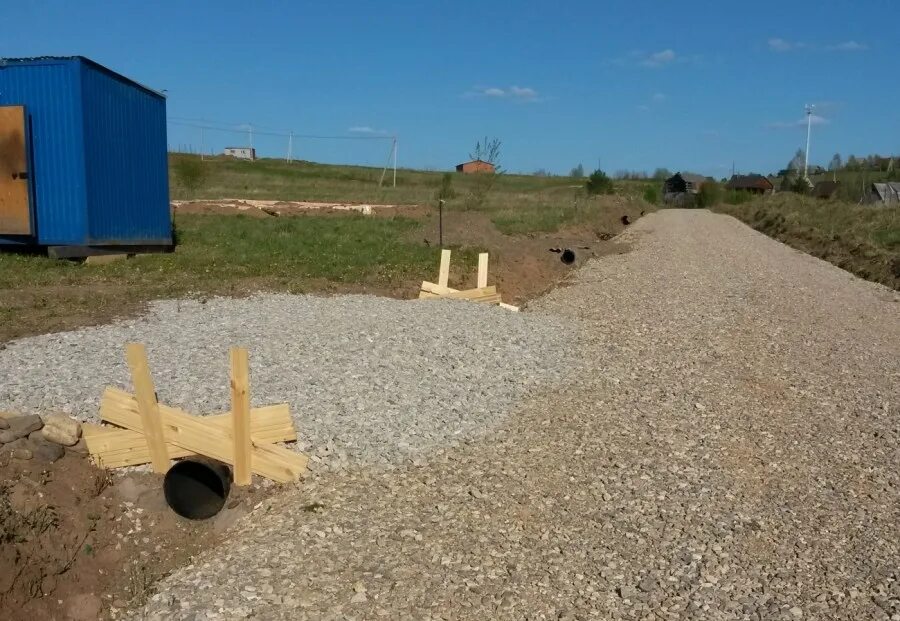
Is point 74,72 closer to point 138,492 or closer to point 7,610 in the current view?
point 138,492

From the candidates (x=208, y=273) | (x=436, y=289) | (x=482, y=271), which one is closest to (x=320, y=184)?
(x=208, y=273)

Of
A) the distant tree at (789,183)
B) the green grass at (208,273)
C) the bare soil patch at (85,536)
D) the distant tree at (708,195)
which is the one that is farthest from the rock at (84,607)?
the distant tree at (708,195)

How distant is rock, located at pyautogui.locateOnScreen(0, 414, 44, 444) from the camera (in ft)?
17.9

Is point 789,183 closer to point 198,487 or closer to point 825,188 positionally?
point 825,188

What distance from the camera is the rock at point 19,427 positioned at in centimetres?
544

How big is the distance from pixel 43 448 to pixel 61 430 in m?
0.18

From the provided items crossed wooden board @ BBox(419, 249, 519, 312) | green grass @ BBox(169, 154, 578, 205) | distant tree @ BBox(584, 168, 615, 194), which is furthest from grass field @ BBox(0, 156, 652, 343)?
distant tree @ BBox(584, 168, 615, 194)

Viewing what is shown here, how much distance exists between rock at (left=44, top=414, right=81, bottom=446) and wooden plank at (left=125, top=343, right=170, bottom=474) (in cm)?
53

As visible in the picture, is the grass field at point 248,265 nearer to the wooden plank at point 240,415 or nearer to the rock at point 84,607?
the wooden plank at point 240,415

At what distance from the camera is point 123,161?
54.2ft

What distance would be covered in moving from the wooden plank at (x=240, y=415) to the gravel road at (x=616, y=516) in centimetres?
37

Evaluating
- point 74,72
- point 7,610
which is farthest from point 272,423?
point 74,72

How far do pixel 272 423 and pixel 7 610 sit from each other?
82.2 inches

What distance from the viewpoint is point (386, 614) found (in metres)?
4.27
